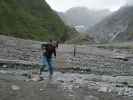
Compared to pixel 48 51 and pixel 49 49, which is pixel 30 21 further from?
pixel 49 49

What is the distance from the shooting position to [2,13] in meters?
128

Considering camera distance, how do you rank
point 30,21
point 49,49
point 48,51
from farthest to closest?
1. point 30,21
2. point 48,51
3. point 49,49

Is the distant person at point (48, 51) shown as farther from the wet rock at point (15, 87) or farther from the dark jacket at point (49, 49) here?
the wet rock at point (15, 87)

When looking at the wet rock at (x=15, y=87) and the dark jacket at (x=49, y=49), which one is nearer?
the wet rock at (x=15, y=87)

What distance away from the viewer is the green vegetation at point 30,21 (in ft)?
415

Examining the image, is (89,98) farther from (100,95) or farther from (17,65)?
(17,65)

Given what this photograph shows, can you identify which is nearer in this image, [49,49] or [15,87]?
[15,87]

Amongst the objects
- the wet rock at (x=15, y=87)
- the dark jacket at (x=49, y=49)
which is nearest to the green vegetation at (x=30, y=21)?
the dark jacket at (x=49, y=49)

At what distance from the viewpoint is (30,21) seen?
14438 centimetres

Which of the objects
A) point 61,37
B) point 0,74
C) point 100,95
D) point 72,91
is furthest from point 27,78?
point 61,37

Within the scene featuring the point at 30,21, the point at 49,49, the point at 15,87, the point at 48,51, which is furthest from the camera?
the point at 30,21

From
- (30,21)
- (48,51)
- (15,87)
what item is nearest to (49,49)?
(48,51)

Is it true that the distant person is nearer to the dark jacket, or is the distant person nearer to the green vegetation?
the dark jacket

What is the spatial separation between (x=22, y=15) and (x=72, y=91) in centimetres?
12381
